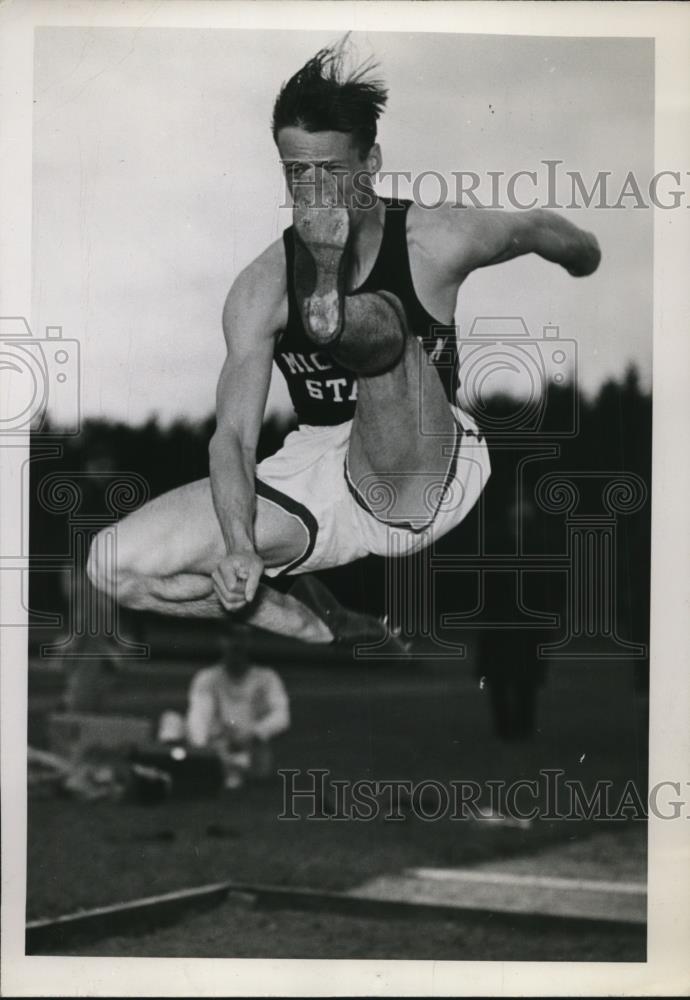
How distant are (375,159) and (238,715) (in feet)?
5.40

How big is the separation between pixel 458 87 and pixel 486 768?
1960 mm

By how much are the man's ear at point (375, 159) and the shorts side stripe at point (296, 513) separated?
0.96 m

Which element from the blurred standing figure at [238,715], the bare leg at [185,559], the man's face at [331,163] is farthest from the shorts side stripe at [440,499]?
the man's face at [331,163]

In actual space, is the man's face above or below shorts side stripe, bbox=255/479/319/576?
above

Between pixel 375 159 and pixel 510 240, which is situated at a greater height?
pixel 375 159

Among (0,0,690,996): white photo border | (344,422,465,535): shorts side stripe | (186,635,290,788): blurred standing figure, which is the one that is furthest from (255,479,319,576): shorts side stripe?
(0,0,690,996): white photo border

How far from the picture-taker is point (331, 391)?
4160 mm

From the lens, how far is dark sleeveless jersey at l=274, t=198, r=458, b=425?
162 inches

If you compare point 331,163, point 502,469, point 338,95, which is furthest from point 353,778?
point 338,95

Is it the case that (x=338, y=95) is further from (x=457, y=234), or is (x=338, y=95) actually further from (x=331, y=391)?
(x=331, y=391)

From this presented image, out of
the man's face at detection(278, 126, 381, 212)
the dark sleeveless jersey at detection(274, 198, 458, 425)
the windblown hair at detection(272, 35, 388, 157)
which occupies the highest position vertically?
the windblown hair at detection(272, 35, 388, 157)

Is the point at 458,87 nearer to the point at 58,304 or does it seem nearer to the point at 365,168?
the point at 365,168

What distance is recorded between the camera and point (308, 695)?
4141mm

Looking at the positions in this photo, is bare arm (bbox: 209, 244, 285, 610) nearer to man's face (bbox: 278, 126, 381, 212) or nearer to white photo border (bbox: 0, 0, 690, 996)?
man's face (bbox: 278, 126, 381, 212)
